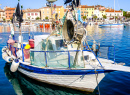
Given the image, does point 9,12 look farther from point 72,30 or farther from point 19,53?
point 72,30

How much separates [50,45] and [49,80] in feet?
7.87

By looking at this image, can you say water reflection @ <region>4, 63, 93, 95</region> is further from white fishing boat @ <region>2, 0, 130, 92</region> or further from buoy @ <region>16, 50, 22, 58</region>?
buoy @ <region>16, 50, 22, 58</region>

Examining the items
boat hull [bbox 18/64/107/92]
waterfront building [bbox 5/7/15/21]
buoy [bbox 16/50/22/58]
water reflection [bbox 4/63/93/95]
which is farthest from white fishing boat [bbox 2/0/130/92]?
waterfront building [bbox 5/7/15/21]

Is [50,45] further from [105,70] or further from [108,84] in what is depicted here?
[108,84]

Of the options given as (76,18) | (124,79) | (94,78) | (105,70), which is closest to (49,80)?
(94,78)

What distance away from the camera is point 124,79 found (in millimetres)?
11414

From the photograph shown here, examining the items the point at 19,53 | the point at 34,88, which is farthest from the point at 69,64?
the point at 19,53

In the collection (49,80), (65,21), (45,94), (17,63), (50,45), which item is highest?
(65,21)

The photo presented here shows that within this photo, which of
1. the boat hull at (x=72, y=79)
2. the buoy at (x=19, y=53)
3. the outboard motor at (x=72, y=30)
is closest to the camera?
the outboard motor at (x=72, y=30)

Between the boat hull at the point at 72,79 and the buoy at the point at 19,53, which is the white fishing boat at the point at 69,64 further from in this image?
the buoy at the point at 19,53

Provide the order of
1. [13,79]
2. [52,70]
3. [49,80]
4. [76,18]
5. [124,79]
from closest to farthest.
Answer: [76,18] < [52,70] < [49,80] < [124,79] < [13,79]

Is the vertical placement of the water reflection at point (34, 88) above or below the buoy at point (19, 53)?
below

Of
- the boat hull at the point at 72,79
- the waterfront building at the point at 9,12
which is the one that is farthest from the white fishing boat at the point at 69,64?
the waterfront building at the point at 9,12

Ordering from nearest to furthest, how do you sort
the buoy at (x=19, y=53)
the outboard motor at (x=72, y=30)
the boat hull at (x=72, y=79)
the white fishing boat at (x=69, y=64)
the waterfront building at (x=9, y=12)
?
the outboard motor at (x=72, y=30)
the white fishing boat at (x=69, y=64)
the boat hull at (x=72, y=79)
the buoy at (x=19, y=53)
the waterfront building at (x=9, y=12)
